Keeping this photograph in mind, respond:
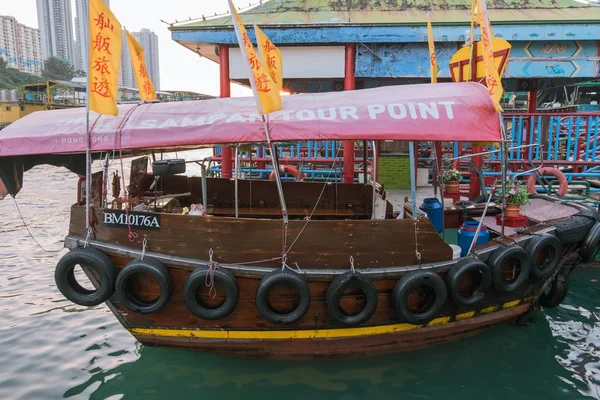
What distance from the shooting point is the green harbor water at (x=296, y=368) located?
436 cm

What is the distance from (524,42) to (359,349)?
7392 mm

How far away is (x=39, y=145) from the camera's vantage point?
4.17 meters

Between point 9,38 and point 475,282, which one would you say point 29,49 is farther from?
point 475,282

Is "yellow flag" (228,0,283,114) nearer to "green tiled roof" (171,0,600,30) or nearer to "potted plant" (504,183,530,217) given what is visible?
"potted plant" (504,183,530,217)

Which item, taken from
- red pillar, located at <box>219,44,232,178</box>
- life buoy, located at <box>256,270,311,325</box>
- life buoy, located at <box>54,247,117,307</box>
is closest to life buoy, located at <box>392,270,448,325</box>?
life buoy, located at <box>256,270,311,325</box>

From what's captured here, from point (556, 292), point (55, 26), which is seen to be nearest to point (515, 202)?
point (556, 292)

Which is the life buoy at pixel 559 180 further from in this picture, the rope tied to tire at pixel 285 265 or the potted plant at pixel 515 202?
the rope tied to tire at pixel 285 265

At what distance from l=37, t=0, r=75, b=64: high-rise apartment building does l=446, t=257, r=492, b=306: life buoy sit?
10900 centimetres

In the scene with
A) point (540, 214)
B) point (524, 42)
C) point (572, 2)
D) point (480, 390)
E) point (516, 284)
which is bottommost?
point (480, 390)

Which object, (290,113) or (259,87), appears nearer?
(259,87)

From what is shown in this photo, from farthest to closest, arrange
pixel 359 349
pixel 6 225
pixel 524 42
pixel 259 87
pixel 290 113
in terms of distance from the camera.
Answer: pixel 6 225, pixel 524 42, pixel 359 349, pixel 290 113, pixel 259 87

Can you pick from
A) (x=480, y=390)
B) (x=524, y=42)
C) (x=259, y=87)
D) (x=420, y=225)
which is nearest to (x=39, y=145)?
(x=259, y=87)

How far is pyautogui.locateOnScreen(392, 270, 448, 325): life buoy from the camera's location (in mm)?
4324

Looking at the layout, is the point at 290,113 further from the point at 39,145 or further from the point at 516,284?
the point at 516,284
